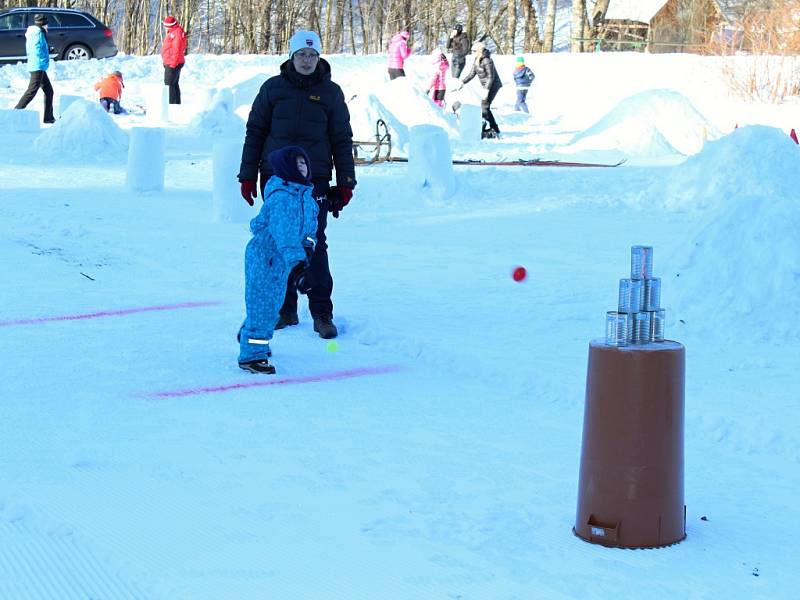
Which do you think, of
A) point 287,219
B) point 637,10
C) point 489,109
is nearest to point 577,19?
point 637,10

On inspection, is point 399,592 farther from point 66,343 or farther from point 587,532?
point 66,343

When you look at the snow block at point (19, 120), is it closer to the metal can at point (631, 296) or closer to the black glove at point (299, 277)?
the black glove at point (299, 277)

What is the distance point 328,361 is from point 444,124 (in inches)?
647

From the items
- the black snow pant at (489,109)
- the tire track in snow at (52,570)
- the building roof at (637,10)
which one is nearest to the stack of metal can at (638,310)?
the tire track in snow at (52,570)

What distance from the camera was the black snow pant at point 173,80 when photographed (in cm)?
2375

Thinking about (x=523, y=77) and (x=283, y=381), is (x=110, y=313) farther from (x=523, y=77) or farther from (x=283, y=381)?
(x=523, y=77)

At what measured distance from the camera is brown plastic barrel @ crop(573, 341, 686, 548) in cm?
352

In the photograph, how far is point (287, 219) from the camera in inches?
224

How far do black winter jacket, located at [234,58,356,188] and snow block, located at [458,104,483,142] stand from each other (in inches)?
616

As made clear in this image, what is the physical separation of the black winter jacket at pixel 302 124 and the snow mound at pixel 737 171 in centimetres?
595

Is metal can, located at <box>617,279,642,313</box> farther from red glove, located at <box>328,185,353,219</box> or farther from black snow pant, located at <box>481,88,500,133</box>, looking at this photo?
black snow pant, located at <box>481,88,500,133</box>

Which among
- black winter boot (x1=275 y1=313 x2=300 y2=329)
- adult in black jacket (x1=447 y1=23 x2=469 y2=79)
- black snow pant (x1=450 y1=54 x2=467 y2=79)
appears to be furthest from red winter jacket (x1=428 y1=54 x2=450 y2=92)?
black winter boot (x1=275 y1=313 x2=300 y2=329)

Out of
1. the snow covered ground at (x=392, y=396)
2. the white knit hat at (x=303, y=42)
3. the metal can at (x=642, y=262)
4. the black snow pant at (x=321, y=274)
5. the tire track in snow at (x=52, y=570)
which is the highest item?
the white knit hat at (x=303, y=42)

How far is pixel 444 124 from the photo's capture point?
22.3 m
